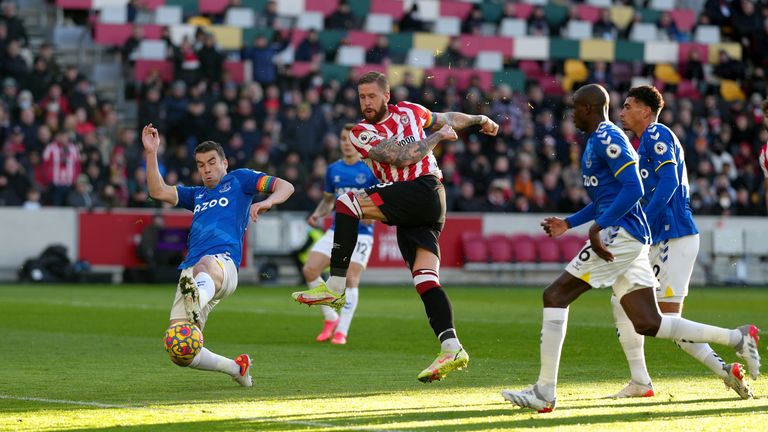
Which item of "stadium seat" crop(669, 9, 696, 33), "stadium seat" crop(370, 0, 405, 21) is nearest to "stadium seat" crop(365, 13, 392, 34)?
"stadium seat" crop(370, 0, 405, 21)

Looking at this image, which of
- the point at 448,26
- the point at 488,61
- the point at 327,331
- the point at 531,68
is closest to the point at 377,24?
the point at 448,26

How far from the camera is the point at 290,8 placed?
34.2 metres

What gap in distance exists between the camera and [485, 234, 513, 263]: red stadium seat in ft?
101

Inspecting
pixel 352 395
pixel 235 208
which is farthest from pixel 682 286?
pixel 235 208

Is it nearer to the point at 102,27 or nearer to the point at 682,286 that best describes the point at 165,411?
the point at 682,286

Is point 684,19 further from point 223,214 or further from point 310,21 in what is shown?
point 223,214

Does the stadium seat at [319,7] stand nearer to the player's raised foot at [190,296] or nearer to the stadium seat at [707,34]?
the stadium seat at [707,34]

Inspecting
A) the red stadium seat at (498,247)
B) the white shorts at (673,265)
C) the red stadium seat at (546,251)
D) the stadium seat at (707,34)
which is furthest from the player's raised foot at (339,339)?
the stadium seat at (707,34)

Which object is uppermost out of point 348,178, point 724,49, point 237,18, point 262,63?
point 237,18

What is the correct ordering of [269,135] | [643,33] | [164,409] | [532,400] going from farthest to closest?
[643,33] < [269,135] < [164,409] < [532,400]

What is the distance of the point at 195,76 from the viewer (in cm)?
2953

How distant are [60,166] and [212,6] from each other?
766 centimetres

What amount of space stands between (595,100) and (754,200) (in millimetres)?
25224

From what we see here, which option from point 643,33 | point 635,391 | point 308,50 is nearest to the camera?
point 635,391
